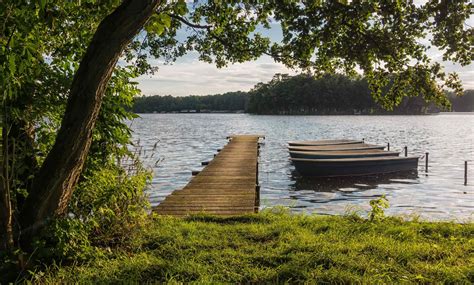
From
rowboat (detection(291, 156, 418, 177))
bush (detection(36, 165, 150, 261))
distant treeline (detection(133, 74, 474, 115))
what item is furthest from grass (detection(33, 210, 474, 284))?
distant treeline (detection(133, 74, 474, 115))

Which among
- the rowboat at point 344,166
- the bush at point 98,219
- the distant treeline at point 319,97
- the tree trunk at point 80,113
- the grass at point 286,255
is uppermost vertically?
the distant treeline at point 319,97

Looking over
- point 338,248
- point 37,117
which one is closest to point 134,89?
point 37,117

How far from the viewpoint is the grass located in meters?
4.32

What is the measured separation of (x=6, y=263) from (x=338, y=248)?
3.99 meters

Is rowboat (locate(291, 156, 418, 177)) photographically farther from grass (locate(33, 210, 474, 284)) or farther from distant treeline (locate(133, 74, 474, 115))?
distant treeline (locate(133, 74, 474, 115))

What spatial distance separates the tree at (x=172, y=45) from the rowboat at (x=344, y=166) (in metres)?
11.2

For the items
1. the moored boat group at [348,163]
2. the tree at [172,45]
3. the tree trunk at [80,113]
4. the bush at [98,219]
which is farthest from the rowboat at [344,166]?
the tree trunk at [80,113]

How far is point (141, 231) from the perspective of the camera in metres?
5.88

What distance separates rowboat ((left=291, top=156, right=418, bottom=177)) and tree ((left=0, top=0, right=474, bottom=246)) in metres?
11.2

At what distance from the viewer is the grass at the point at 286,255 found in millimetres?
4320

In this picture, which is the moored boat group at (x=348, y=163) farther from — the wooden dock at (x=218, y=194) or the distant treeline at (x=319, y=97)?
the distant treeline at (x=319, y=97)

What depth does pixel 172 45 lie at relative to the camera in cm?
948

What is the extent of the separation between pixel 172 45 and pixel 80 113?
5.49 m

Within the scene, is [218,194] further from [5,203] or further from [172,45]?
[5,203]
